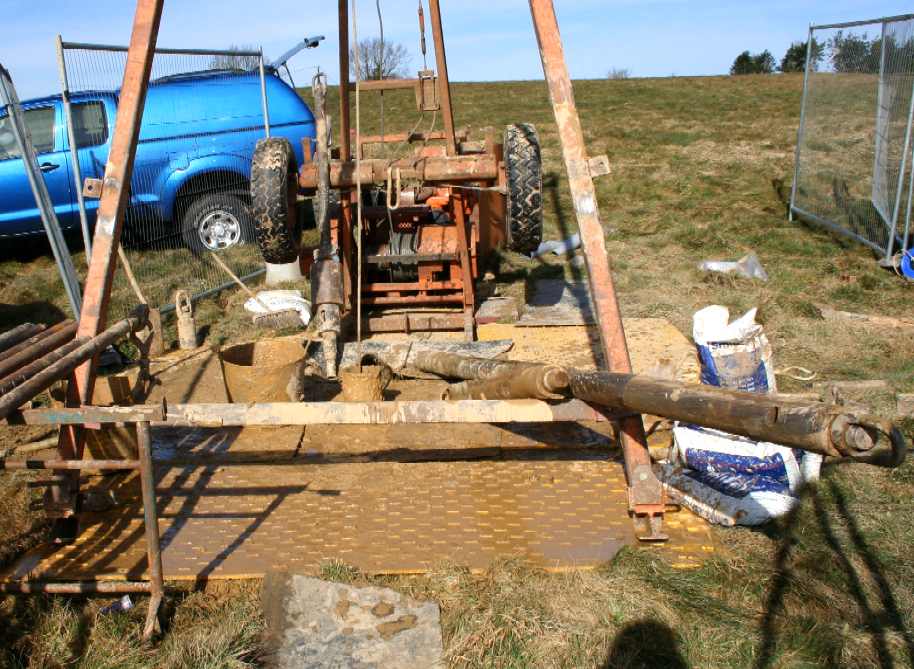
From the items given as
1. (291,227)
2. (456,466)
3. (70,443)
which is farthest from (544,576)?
(291,227)

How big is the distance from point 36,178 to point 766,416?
5.77 metres

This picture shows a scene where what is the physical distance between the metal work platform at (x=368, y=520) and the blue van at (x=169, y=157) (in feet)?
15.3

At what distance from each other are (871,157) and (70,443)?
376 inches

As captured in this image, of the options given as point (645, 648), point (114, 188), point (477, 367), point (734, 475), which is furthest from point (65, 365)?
point (734, 475)

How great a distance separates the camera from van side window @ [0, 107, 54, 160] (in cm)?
882

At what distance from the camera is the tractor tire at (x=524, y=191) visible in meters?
5.74

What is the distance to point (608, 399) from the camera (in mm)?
3148

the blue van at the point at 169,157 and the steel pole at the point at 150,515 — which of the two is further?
the blue van at the point at 169,157

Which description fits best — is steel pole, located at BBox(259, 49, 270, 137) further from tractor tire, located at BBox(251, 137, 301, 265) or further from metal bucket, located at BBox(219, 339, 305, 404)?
metal bucket, located at BBox(219, 339, 305, 404)

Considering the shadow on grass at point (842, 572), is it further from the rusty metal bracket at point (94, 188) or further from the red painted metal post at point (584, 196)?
the rusty metal bracket at point (94, 188)

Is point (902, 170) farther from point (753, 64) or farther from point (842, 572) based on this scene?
point (753, 64)

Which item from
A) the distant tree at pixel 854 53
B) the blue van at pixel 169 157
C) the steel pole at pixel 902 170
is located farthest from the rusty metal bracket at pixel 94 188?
the distant tree at pixel 854 53

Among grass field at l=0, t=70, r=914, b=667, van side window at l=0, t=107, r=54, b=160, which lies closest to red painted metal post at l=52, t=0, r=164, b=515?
grass field at l=0, t=70, r=914, b=667

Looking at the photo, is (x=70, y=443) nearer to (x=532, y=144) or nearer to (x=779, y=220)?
(x=532, y=144)
